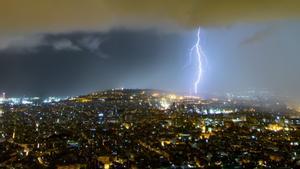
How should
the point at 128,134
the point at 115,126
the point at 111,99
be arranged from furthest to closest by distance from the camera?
1. the point at 111,99
2. the point at 115,126
3. the point at 128,134

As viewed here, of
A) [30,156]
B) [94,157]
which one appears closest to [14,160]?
[30,156]

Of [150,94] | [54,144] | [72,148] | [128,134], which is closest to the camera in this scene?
[72,148]

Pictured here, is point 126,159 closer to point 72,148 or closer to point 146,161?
point 146,161

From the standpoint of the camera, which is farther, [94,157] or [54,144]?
[54,144]

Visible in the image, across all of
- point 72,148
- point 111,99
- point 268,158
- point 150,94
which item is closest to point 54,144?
point 72,148

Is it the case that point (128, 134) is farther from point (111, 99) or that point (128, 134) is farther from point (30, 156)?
point (111, 99)

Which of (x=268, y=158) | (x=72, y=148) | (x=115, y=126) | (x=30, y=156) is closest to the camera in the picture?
(x=268, y=158)
